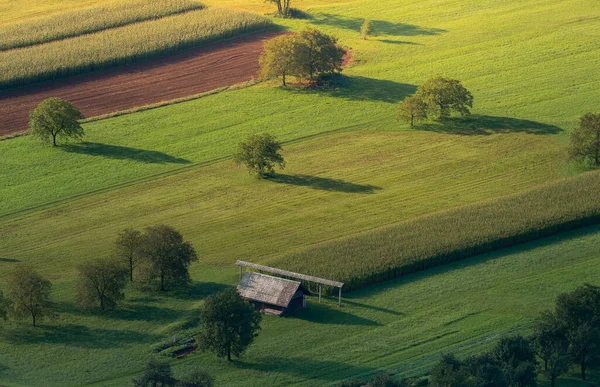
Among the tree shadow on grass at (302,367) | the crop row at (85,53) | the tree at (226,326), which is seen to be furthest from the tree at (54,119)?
the tree shadow on grass at (302,367)

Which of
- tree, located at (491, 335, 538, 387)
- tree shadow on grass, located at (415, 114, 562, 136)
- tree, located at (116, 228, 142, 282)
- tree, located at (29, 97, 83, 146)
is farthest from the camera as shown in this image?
tree shadow on grass, located at (415, 114, 562, 136)

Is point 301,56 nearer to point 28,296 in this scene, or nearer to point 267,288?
point 267,288

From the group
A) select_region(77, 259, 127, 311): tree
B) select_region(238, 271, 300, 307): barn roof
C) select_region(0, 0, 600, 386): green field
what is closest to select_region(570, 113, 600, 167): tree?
select_region(0, 0, 600, 386): green field

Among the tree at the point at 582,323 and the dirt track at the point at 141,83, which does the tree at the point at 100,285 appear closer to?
the tree at the point at 582,323

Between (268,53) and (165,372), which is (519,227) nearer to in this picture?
(165,372)

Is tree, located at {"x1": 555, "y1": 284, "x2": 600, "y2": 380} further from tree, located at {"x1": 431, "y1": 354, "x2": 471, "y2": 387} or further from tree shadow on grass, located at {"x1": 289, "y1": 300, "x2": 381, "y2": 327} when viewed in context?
tree shadow on grass, located at {"x1": 289, "y1": 300, "x2": 381, "y2": 327}
